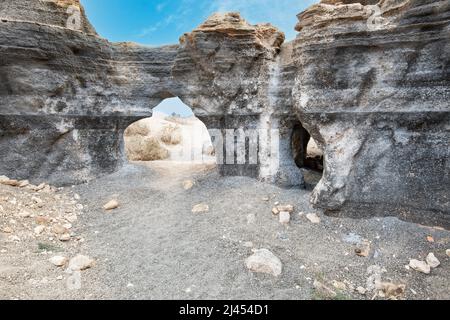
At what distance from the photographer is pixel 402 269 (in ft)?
13.0

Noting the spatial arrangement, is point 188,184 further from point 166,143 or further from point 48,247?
point 166,143

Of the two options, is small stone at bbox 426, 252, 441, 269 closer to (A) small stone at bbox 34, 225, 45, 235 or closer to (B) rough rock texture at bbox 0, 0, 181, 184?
(A) small stone at bbox 34, 225, 45, 235

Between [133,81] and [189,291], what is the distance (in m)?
5.53

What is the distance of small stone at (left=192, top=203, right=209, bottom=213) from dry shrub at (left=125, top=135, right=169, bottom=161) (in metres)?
6.43

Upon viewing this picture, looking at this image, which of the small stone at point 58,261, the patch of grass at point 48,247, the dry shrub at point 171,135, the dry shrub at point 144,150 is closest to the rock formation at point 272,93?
the patch of grass at point 48,247

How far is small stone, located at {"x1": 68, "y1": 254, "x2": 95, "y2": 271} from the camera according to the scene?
4047 millimetres

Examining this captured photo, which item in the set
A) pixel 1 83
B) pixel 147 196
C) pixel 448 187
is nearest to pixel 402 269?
pixel 448 187

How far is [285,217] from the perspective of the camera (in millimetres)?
5176

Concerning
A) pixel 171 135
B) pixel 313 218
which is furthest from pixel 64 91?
pixel 171 135

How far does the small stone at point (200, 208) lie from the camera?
5.73 m

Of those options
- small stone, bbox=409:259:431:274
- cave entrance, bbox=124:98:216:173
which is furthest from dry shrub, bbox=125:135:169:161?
small stone, bbox=409:259:431:274

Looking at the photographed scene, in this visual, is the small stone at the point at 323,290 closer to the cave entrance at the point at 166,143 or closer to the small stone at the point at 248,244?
the small stone at the point at 248,244

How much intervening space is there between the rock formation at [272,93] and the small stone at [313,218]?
0.90 feet

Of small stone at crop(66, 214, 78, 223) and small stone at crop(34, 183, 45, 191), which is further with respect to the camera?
small stone at crop(34, 183, 45, 191)
